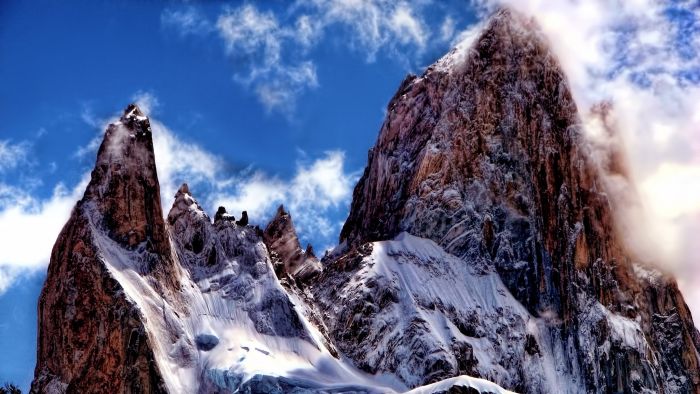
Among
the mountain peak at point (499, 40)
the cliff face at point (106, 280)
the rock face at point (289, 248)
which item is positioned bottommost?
the cliff face at point (106, 280)

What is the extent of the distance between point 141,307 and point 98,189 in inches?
624

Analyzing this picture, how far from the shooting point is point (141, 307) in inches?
5236

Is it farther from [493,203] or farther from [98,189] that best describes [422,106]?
[98,189]

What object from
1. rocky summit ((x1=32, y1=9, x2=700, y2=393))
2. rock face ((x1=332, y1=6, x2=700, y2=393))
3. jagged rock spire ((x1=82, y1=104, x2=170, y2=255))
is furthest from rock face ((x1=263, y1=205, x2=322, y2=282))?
jagged rock spire ((x1=82, y1=104, x2=170, y2=255))

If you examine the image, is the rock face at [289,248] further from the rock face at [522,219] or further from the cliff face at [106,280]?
the cliff face at [106,280]

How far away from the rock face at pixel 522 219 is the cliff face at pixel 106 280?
24.8 m

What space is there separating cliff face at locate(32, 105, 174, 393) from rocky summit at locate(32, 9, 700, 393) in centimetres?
20

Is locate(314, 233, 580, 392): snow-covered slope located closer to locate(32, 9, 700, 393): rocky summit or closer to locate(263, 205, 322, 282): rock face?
locate(32, 9, 700, 393): rocky summit

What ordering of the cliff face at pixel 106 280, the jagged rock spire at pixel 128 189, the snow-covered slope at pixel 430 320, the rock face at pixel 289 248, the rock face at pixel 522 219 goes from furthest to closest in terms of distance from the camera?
1. the rock face at pixel 289 248
2. the rock face at pixel 522 219
3. the snow-covered slope at pixel 430 320
4. the jagged rock spire at pixel 128 189
5. the cliff face at pixel 106 280

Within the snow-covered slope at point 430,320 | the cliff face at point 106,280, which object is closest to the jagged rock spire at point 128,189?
the cliff face at point 106,280

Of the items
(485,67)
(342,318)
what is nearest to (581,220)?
(485,67)

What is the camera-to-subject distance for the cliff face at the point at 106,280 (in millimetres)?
129500

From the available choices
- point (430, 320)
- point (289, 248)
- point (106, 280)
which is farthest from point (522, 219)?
point (106, 280)

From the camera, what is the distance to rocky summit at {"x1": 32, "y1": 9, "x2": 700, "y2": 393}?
440 ft
